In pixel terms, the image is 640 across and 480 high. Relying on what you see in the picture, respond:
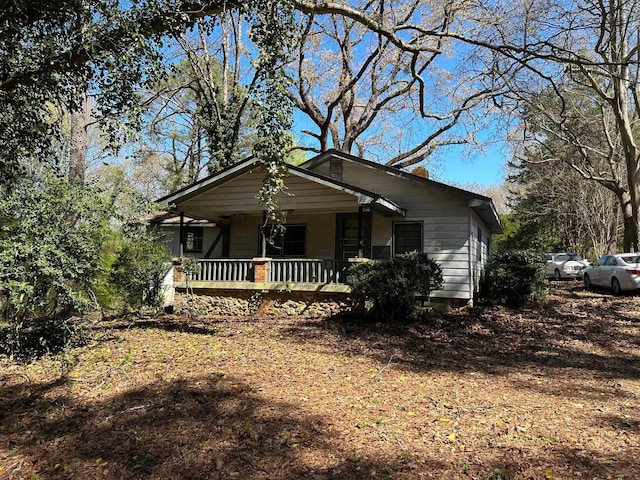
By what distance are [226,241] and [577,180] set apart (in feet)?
75.8

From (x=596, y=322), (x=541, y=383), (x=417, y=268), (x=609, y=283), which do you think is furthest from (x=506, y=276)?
(x=541, y=383)

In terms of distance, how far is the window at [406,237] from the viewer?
40.1ft

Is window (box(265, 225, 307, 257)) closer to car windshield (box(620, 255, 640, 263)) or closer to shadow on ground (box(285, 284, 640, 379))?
shadow on ground (box(285, 284, 640, 379))

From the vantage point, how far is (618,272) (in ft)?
47.8

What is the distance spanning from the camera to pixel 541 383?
221 inches

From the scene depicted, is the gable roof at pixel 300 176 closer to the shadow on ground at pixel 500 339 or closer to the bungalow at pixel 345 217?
the bungalow at pixel 345 217

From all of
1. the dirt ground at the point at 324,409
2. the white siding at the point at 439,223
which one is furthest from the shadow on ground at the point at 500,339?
the white siding at the point at 439,223

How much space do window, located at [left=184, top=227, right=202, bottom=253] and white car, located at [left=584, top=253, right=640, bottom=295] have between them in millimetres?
14675

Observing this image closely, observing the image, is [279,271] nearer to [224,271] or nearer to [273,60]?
[224,271]

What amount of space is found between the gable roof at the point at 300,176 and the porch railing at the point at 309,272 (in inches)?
71.0

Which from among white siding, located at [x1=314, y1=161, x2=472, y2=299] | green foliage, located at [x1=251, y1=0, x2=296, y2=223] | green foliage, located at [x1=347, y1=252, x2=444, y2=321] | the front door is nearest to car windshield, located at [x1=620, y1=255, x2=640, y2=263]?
white siding, located at [x1=314, y1=161, x2=472, y2=299]

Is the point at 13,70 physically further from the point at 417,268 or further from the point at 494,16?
the point at 494,16

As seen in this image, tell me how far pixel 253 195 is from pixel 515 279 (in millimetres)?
7820

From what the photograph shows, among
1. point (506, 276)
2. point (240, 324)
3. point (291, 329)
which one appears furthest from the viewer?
point (506, 276)
